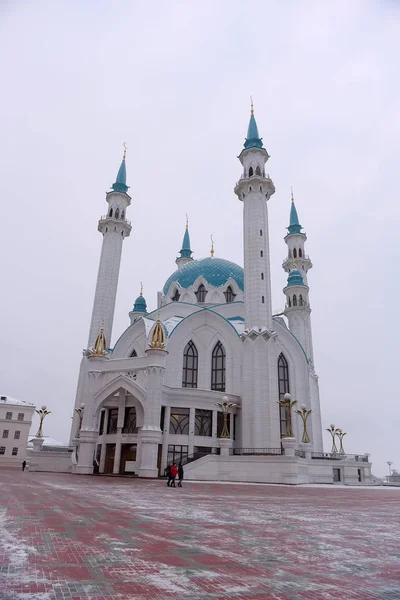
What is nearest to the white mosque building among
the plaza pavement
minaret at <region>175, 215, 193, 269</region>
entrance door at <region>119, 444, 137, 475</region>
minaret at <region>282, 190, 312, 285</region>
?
entrance door at <region>119, 444, 137, 475</region>

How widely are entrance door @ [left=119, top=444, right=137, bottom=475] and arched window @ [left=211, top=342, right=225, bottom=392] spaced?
9285 mm

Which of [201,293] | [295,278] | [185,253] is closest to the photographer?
[201,293]

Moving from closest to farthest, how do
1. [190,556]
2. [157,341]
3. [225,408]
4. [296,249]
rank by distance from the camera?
1. [190,556]
2. [225,408]
3. [157,341]
4. [296,249]

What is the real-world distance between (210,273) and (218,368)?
14689mm

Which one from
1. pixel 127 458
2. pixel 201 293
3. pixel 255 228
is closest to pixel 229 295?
pixel 201 293

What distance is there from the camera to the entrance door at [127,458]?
3412 cm

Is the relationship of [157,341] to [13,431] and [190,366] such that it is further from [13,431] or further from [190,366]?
[13,431]

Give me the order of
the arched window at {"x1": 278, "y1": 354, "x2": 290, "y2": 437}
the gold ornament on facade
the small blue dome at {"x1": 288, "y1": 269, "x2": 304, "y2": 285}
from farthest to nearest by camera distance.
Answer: the small blue dome at {"x1": 288, "y1": 269, "x2": 304, "y2": 285} < the arched window at {"x1": 278, "y1": 354, "x2": 290, "y2": 437} < the gold ornament on facade

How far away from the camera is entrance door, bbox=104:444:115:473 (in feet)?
117

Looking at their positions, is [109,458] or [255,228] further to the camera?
[255,228]

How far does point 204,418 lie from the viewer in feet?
119

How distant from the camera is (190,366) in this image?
4084cm

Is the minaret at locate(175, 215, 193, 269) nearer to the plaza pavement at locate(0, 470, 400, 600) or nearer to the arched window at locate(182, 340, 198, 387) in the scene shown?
the arched window at locate(182, 340, 198, 387)

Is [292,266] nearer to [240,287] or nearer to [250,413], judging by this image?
[240,287]
